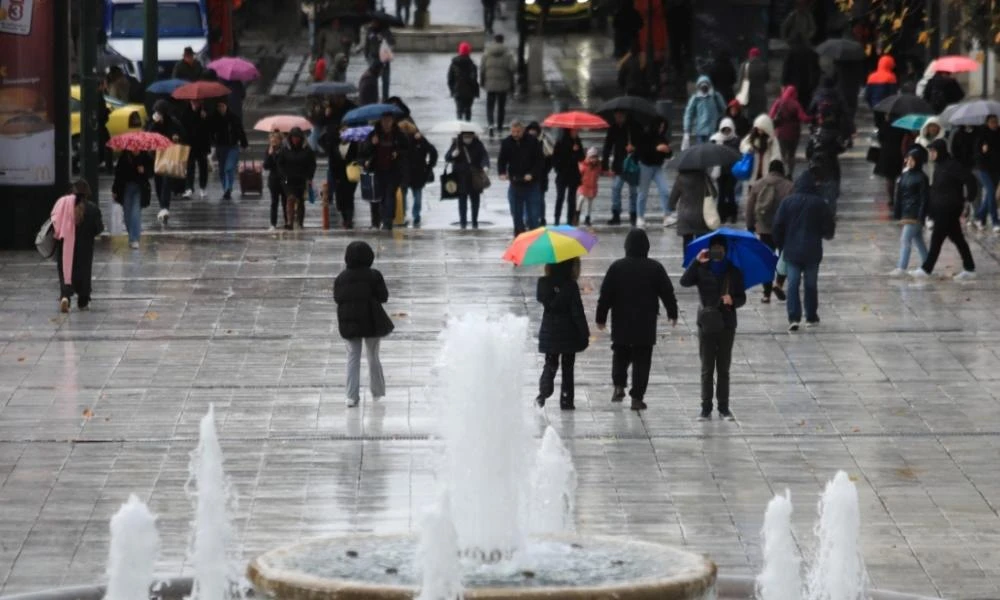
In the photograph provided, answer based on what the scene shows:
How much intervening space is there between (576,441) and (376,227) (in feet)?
38.9

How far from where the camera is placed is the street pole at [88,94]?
28203mm

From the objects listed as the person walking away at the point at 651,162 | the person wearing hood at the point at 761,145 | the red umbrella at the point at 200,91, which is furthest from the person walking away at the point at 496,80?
the person walking away at the point at 651,162

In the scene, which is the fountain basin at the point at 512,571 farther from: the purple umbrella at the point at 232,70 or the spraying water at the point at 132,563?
the purple umbrella at the point at 232,70

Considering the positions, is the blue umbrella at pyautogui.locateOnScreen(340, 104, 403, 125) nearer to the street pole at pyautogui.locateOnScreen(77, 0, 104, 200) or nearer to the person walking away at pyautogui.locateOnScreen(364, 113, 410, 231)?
the person walking away at pyautogui.locateOnScreen(364, 113, 410, 231)

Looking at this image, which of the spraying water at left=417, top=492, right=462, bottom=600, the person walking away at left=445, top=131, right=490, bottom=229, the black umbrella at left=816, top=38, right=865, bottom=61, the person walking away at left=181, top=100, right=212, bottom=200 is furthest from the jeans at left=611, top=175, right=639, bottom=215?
the spraying water at left=417, top=492, right=462, bottom=600

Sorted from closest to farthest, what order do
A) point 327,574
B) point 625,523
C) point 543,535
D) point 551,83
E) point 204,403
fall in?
point 327,574
point 543,535
point 625,523
point 204,403
point 551,83

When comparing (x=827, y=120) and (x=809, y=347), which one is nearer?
(x=809, y=347)

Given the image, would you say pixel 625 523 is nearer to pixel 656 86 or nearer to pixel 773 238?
pixel 773 238

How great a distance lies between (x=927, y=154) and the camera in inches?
1007

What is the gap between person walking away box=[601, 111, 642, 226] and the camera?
28297mm

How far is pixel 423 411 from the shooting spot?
18047mm

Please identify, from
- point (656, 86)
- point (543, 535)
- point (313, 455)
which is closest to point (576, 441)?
point (313, 455)

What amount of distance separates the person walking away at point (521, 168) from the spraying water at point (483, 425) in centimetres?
1431

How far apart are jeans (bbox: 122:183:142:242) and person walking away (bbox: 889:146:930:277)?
852cm
